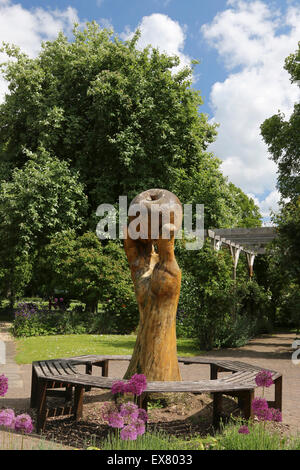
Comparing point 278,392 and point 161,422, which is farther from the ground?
point 278,392

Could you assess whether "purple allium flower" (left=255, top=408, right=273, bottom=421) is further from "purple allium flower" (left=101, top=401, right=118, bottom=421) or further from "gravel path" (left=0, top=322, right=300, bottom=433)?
"gravel path" (left=0, top=322, right=300, bottom=433)

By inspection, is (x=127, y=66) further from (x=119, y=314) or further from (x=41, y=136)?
(x=119, y=314)

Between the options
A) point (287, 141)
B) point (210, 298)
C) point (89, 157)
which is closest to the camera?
point (210, 298)

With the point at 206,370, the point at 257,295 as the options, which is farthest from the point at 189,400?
the point at 257,295

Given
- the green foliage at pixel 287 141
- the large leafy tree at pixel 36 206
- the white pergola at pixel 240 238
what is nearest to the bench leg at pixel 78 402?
the white pergola at pixel 240 238

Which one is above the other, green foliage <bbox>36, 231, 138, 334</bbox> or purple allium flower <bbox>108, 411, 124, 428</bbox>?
green foliage <bbox>36, 231, 138, 334</bbox>

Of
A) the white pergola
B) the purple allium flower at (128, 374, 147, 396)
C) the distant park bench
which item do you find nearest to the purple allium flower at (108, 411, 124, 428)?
the purple allium flower at (128, 374, 147, 396)

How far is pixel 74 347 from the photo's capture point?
1155 centimetres

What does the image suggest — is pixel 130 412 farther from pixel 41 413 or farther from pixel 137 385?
pixel 41 413

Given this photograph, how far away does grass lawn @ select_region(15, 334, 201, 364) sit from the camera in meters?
10.3

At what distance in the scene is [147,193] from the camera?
5863 millimetres

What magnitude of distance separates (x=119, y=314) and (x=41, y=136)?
331 inches

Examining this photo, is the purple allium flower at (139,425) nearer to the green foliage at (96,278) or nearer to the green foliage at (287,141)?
the green foliage at (96,278)

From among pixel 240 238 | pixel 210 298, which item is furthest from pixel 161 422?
pixel 240 238
